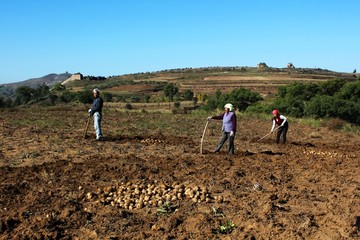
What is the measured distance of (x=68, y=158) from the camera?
11.3 m

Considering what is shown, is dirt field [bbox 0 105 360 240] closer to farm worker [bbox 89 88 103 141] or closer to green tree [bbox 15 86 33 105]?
farm worker [bbox 89 88 103 141]

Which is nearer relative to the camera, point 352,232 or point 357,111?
point 352,232

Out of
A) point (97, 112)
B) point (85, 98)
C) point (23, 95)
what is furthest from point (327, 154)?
point (23, 95)

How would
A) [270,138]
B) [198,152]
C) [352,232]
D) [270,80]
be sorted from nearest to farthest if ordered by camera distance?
1. [352,232]
2. [198,152]
3. [270,138]
4. [270,80]

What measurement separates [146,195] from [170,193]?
43 centimetres

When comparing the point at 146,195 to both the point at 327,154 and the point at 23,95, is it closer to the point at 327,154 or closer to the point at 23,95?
the point at 327,154

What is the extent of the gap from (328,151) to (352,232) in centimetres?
861

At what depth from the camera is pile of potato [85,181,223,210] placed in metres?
7.56

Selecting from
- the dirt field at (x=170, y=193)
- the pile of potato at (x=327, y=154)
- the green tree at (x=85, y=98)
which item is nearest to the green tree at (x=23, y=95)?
the green tree at (x=85, y=98)

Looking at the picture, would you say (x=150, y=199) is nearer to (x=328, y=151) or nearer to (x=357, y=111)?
(x=328, y=151)

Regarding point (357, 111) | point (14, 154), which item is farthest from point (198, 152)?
point (357, 111)

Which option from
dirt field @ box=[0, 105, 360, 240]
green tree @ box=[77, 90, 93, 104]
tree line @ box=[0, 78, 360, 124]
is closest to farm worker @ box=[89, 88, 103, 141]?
dirt field @ box=[0, 105, 360, 240]

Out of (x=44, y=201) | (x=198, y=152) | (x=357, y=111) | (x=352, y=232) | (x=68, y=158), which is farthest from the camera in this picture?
(x=357, y=111)

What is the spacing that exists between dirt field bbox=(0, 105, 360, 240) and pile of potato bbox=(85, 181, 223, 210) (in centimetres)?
2
